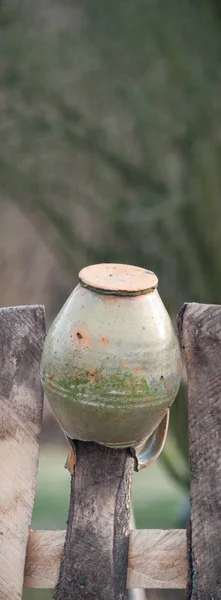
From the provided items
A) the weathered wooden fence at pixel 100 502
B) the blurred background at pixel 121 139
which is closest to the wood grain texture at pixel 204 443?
the weathered wooden fence at pixel 100 502

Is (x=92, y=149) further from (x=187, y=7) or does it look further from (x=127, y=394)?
(x=127, y=394)

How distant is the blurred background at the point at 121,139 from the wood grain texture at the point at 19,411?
1144 millimetres

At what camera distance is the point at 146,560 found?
1.52 m

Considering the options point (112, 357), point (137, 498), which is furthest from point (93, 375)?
point (137, 498)

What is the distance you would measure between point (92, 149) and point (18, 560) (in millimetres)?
1661

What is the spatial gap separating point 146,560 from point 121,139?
167 cm

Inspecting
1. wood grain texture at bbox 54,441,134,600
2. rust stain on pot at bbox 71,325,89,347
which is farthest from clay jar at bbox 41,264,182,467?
wood grain texture at bbox 54,441,134,600

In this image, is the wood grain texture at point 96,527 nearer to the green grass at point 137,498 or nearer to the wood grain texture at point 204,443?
the wood grain texture at point 204,443

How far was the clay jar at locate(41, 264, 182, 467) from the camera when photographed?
1.27 m

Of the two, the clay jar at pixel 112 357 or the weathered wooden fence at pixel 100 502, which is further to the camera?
the weathered wooden fence at pixel 100 502

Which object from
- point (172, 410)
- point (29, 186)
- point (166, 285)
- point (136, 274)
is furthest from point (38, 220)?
point (136, 274)

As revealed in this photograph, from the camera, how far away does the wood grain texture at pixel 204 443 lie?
4.88 ft

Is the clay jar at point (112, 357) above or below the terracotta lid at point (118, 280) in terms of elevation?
below

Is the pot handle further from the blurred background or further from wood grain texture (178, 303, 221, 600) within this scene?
the blurred background
